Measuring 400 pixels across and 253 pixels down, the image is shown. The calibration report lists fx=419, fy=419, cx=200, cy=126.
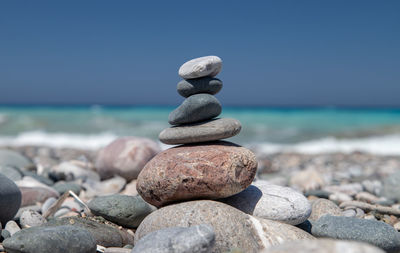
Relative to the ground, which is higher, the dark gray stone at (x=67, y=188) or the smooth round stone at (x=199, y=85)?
the smooth round stone at (x=199, y=85)

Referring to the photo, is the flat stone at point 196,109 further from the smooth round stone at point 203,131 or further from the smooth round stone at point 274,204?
the smooth round stone at point 274,204

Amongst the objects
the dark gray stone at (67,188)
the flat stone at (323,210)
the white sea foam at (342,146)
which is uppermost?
the flat stone at (323,210)

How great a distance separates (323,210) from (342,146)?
15.9 m

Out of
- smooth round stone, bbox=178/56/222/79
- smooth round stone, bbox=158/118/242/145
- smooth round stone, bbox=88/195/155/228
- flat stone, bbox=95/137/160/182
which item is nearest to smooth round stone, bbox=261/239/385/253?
smooth round stone, bbox=158/118/242/145

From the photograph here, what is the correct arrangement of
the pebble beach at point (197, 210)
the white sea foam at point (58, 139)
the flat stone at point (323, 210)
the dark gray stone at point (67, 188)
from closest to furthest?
1. the pebble beach at point (197, 210)
2. the flat stone at point (323, 210)
3. the dark gray stone at point (67, 188)
4. the white sea foam at point (58, 139)

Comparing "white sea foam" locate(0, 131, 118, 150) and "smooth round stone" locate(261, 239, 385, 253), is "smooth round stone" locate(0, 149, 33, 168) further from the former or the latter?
"white sea foam" locate(0, 131, 118, 150)

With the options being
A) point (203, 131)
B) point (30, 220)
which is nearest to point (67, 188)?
point (30, 220)

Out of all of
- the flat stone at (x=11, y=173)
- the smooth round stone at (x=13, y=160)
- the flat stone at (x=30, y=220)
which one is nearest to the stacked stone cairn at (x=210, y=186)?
the flat stone at (x=30, y=220)

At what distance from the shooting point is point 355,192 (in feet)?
22.7

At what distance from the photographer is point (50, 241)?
135 inches

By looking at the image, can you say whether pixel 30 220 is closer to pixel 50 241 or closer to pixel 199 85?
pixel 50 241

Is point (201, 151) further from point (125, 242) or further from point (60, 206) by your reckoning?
point (60, 206)

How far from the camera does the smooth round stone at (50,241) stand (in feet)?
11.1

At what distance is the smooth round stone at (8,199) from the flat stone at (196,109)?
187 cm
